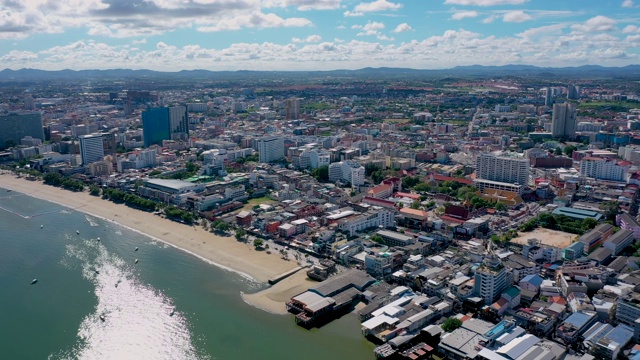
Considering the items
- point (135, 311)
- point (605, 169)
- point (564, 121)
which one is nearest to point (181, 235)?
point (135, 311)

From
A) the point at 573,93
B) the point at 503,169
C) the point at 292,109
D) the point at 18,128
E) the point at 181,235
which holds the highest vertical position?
the point at 573,93

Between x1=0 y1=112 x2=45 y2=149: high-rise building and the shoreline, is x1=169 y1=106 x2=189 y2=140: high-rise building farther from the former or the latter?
the shoreline

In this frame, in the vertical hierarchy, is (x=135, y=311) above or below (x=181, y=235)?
below

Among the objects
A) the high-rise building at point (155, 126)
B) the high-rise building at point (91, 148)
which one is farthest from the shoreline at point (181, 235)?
the high-rise building at point (155, 126)

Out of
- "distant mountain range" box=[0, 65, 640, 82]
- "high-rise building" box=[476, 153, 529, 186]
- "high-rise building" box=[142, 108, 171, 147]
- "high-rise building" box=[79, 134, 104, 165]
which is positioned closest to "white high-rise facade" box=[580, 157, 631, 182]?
"high-rise building" box=[476, 153, 529, 186]

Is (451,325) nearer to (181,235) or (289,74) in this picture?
(181,235)

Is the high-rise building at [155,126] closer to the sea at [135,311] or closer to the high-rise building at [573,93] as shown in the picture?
the sea at [135,311]
